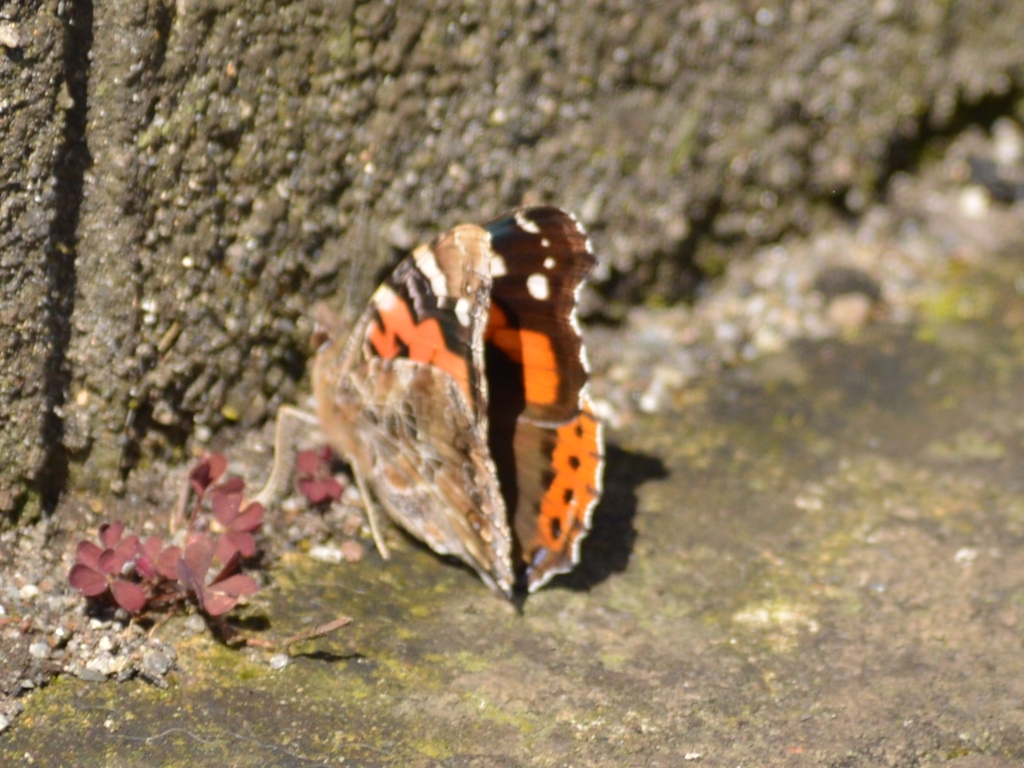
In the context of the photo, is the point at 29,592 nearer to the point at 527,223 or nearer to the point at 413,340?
the point at 413,340

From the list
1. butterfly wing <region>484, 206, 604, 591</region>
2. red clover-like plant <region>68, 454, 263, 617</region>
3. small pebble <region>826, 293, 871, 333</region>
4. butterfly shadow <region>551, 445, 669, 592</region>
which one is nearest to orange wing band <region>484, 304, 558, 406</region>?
butterfly wing <region>484, 206, 604, 591</region>

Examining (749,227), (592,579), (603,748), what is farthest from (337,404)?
(749,227)

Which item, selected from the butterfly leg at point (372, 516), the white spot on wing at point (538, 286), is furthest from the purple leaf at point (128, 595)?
the white spot on wing at point (538, 286)

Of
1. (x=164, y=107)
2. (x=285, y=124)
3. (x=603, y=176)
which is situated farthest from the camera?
(x=603, y=176)

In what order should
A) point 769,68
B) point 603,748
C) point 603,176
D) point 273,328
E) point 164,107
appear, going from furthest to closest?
1. point 769,68
2. point 603,176
3. point 273,328
4. point 164,107
5. point 603,748

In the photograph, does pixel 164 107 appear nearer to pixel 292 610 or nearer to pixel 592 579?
pixel 292 610

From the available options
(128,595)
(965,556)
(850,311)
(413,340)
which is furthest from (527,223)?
(850,311)
